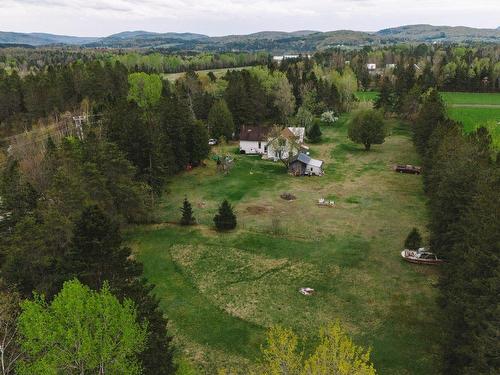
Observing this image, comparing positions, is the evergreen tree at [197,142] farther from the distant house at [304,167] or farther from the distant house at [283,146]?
the distant house at [304,167]

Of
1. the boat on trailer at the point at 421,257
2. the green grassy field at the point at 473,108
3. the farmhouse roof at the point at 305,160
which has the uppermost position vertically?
the green grassy field at the point at 473,108

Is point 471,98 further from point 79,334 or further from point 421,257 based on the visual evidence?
point 79,334

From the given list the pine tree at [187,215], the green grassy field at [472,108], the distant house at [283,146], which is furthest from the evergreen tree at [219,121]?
the green grassy field at [472,108]

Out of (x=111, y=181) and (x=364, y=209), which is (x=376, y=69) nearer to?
(x=364, y=209)

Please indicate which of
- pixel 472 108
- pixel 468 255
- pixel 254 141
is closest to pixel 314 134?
pixel 254 141

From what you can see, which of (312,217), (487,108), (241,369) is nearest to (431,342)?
(241,369)

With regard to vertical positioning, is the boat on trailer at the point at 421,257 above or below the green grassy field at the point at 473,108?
below
